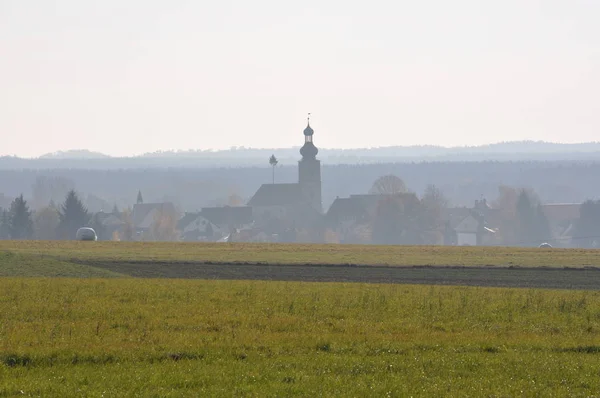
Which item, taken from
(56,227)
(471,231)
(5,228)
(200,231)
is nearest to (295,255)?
(56,227)

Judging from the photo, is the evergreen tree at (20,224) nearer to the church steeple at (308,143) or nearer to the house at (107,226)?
the house at (107,226)

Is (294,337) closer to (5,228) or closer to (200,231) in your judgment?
(5,228)

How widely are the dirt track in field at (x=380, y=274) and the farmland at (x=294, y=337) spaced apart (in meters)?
0.40

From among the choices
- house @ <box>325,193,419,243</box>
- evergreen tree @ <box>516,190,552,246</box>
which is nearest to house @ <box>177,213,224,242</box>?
house @ <box>325,193,419,243</box>

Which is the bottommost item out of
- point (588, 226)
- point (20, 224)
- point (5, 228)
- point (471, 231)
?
point (471, 231)

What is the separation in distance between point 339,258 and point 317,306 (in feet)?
96.3

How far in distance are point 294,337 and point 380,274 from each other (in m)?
24.5

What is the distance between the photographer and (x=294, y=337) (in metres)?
24.7

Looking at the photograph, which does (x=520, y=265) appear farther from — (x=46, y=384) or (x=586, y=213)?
(x=586, y=213)

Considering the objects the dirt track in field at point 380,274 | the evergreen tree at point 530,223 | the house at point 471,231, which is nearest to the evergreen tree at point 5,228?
the house at point 471,231

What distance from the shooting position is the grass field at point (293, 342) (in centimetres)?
1909

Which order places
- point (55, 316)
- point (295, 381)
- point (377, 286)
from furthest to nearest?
point (377, 286)
point (55, 316)
point (295, 381)

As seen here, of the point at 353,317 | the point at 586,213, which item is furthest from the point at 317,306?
the point at 586,213

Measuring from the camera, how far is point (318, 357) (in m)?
22.0
